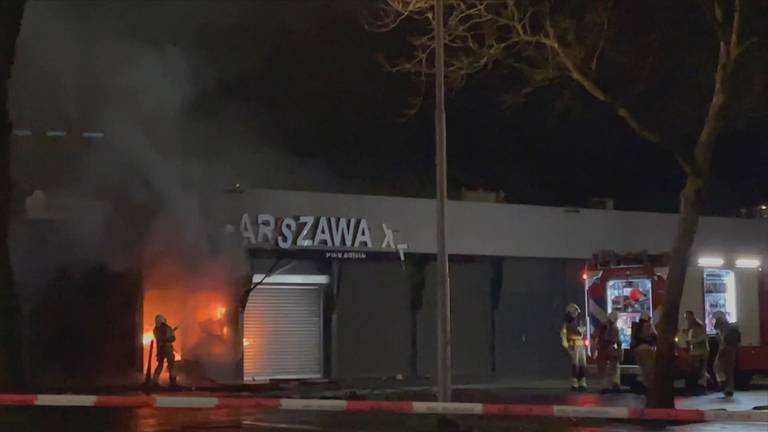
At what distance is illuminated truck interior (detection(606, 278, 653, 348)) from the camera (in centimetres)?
2031

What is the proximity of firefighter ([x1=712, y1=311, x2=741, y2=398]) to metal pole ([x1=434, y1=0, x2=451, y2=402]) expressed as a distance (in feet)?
24.3

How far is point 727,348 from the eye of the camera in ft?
63.5

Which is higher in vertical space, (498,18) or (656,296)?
(498,18)

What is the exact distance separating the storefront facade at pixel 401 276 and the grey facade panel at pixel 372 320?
0.03m

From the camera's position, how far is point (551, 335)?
27.7 metres

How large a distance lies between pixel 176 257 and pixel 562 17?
9.52 meters

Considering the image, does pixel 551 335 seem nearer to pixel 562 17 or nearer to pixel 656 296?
pixel 656 296

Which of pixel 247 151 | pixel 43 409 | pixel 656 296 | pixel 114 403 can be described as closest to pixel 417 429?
pixel 114 403

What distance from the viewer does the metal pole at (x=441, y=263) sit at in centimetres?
1355

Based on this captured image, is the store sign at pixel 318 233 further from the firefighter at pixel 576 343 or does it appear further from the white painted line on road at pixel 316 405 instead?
the white painted line on road at pixel 316 405

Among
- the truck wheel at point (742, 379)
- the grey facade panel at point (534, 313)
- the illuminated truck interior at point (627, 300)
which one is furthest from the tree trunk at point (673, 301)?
the grey facade panel at point (534, 313)

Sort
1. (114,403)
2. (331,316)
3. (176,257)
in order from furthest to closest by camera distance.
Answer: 1. (331,316)
2. (176,257)
3. (114,403)

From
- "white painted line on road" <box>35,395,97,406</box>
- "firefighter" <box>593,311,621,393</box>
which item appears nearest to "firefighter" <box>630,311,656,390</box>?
"firefighter" <box>593,311,621,393</box>

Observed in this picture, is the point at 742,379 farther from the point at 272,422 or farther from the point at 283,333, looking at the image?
the point at 272,422
